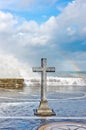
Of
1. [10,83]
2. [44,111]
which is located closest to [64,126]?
[44,111]

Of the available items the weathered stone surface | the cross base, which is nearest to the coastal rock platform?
the cross base

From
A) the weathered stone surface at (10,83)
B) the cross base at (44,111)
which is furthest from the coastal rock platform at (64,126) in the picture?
the weathered stone surface at (10,83)

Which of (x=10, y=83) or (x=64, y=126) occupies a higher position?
(x=10, y=83)

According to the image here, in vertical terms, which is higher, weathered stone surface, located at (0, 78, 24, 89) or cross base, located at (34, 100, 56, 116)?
weathered stone surface, located at (0, 78, 24, 89)

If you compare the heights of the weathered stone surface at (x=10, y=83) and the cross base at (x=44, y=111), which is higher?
the weathered stone surface at (x=10, y=83)

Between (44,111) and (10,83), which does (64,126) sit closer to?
(44,111)

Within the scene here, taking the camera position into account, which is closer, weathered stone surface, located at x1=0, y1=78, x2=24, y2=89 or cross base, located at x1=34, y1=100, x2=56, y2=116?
cross base, located at x1=34, y1=100, x2=56, y2=116

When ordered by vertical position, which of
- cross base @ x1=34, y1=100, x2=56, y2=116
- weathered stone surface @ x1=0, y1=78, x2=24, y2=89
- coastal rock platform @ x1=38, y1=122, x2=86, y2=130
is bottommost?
coastal rock platform @ x1=38, y1=122, x2=86, y2=130

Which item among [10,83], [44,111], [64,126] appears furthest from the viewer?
[10,83]

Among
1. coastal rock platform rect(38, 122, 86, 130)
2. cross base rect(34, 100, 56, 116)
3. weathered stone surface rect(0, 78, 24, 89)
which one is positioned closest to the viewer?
coastal rock platform rect(38, 122, 86, 130)

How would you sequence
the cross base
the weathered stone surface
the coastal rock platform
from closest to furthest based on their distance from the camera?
the coastal rock platform
the cross base
the weathered stone surface

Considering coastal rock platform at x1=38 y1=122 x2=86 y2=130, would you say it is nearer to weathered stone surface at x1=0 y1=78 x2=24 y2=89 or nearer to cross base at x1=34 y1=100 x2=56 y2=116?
cross base at x1=34 y1=100 x2=56 y2=116

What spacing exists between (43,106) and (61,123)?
A: 2488 mm

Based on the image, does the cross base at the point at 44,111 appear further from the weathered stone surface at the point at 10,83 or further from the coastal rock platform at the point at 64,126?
the weathered stone surface at the point at 10,83
